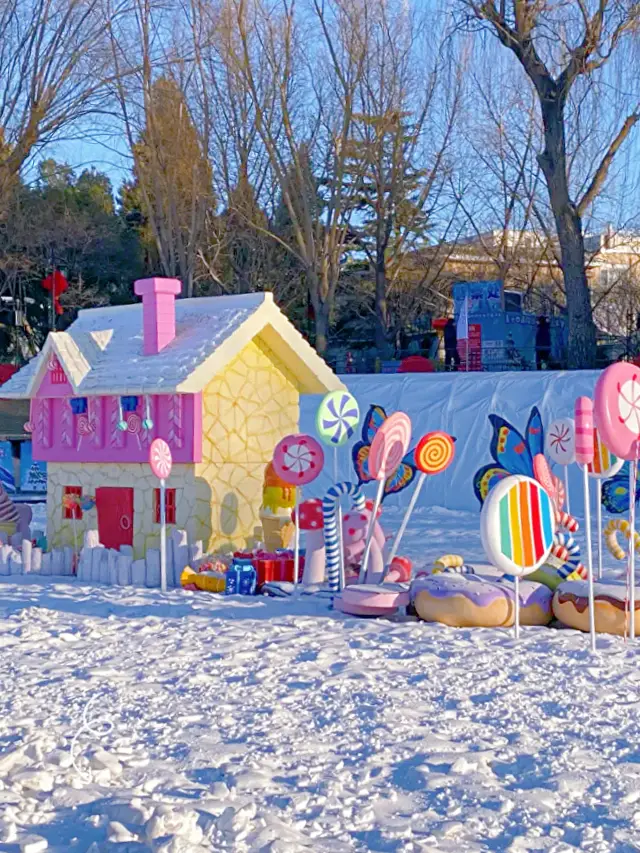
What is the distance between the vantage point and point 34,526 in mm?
16516

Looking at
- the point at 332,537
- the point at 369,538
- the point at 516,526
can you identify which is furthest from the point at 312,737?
the point at 369,538

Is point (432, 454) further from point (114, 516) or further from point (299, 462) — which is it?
point (114, 516)

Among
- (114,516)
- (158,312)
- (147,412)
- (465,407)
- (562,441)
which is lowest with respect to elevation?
(114,516)

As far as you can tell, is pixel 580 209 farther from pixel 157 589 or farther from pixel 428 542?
pixel 157 589

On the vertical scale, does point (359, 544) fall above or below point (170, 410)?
below

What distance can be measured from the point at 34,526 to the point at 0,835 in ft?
42.3

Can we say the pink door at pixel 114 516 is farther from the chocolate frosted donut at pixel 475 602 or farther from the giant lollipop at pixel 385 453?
the chocolate frosted donut at pixel 475 602

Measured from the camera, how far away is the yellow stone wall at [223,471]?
1154cm

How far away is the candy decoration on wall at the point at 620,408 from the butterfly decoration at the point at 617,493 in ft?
25.1

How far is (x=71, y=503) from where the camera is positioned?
1219cm

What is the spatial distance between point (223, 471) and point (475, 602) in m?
4.17

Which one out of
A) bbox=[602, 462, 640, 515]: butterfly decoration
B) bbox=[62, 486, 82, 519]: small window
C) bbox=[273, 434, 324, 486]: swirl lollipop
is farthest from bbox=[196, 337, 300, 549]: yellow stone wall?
bbox=[602, 462, 640, 515]: butterfly decoration

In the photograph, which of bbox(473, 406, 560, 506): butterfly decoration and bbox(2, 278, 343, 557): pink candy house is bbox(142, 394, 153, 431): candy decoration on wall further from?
bbox(473, 406, 560, 506): butterfly decoration

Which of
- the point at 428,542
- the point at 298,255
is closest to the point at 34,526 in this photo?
the point at 428,542
